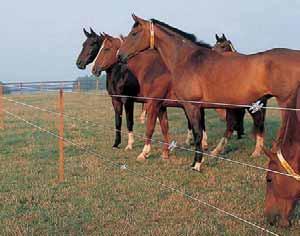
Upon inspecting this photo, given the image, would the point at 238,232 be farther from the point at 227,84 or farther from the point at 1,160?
the point at 1,160

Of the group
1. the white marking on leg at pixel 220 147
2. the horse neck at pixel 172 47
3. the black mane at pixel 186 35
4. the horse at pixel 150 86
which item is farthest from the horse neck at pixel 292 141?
the white marking on leg at pixel 220 147

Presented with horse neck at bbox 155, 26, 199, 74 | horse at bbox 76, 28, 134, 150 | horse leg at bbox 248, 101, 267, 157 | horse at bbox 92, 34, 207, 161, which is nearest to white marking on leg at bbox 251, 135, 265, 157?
horse leg at bbox 248, 101, 267, 157

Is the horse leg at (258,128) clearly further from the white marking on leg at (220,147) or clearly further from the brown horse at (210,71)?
the brown horse at (210,71)

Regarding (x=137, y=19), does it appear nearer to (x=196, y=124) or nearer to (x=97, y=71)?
(x=196, y=124)

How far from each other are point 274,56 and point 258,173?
1.81m

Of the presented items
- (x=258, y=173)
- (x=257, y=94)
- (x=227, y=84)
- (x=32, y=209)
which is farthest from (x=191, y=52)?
(x=32, y=209)

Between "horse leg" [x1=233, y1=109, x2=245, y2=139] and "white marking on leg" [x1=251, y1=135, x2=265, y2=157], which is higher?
"horse leg" [x1=233, y1=109, x2=245, y2=139]

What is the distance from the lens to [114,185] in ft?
20.5

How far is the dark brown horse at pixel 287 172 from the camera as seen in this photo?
4.08m

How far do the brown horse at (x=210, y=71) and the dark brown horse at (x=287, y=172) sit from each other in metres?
2.35

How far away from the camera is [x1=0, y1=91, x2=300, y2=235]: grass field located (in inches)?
182

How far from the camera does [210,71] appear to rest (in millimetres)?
7277

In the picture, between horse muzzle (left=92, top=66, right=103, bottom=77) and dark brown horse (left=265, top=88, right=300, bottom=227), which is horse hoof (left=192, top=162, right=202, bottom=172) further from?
horse muzzle (left=92, top=66, right=103, bottom=77)

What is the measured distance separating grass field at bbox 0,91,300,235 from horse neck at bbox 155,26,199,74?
1781mm
